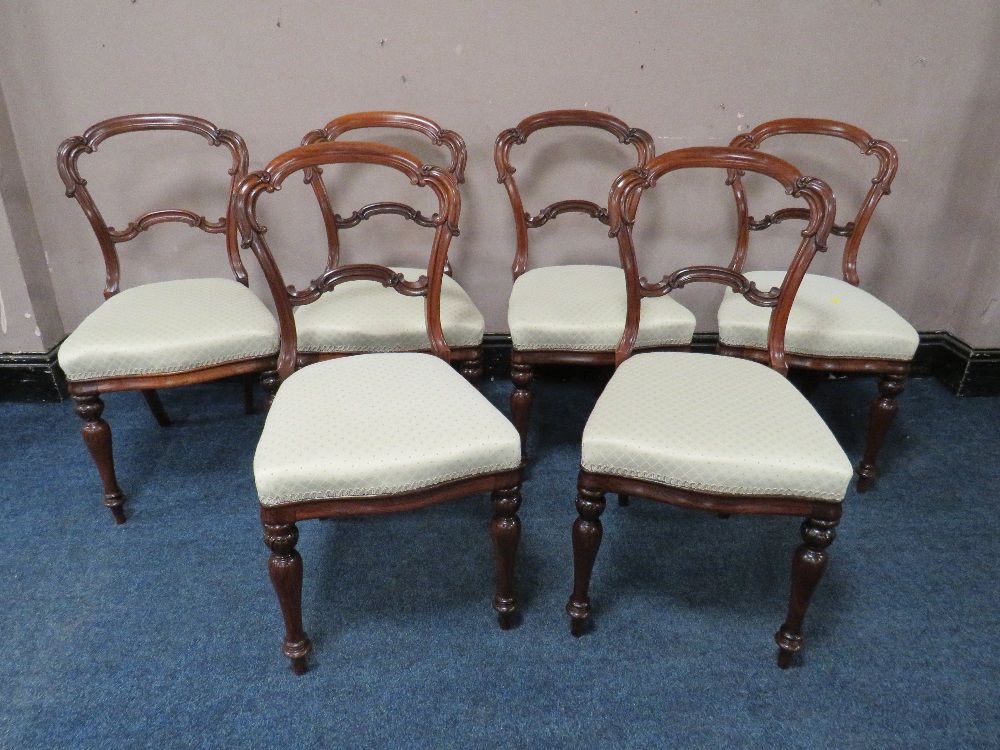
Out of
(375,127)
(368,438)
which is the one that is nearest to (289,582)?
(368,438)

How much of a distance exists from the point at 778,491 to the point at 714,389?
275 millimetres

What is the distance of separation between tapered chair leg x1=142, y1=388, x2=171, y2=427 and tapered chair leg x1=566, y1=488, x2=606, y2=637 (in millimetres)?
1489

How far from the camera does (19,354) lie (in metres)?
2.34

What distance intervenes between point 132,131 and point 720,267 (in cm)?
168

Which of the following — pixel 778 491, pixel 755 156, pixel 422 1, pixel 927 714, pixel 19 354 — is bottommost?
pixel 927 714

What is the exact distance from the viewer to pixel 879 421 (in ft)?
6.31

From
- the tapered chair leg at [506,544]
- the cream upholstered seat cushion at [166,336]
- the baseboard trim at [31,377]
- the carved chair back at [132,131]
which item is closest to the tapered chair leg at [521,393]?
the tapered chair leg at [506,544]

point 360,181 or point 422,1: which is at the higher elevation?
point 422,1

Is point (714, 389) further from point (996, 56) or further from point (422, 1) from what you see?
point (996, 56)

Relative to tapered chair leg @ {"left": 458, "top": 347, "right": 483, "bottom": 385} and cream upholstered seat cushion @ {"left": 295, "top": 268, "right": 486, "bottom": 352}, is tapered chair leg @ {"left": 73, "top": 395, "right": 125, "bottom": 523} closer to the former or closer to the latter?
cream upholstered seat cushion @ {"left": 295, "top": 268, "right": 486, "bottom": 352}

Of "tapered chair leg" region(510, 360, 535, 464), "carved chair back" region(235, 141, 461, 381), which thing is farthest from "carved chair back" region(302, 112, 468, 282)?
"tapered chair leg" region(510, 360, 535, 464)

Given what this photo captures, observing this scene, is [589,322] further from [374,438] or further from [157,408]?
[157,408]

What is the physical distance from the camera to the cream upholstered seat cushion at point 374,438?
124 cm

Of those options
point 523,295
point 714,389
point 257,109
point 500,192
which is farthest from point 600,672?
point 257,109
